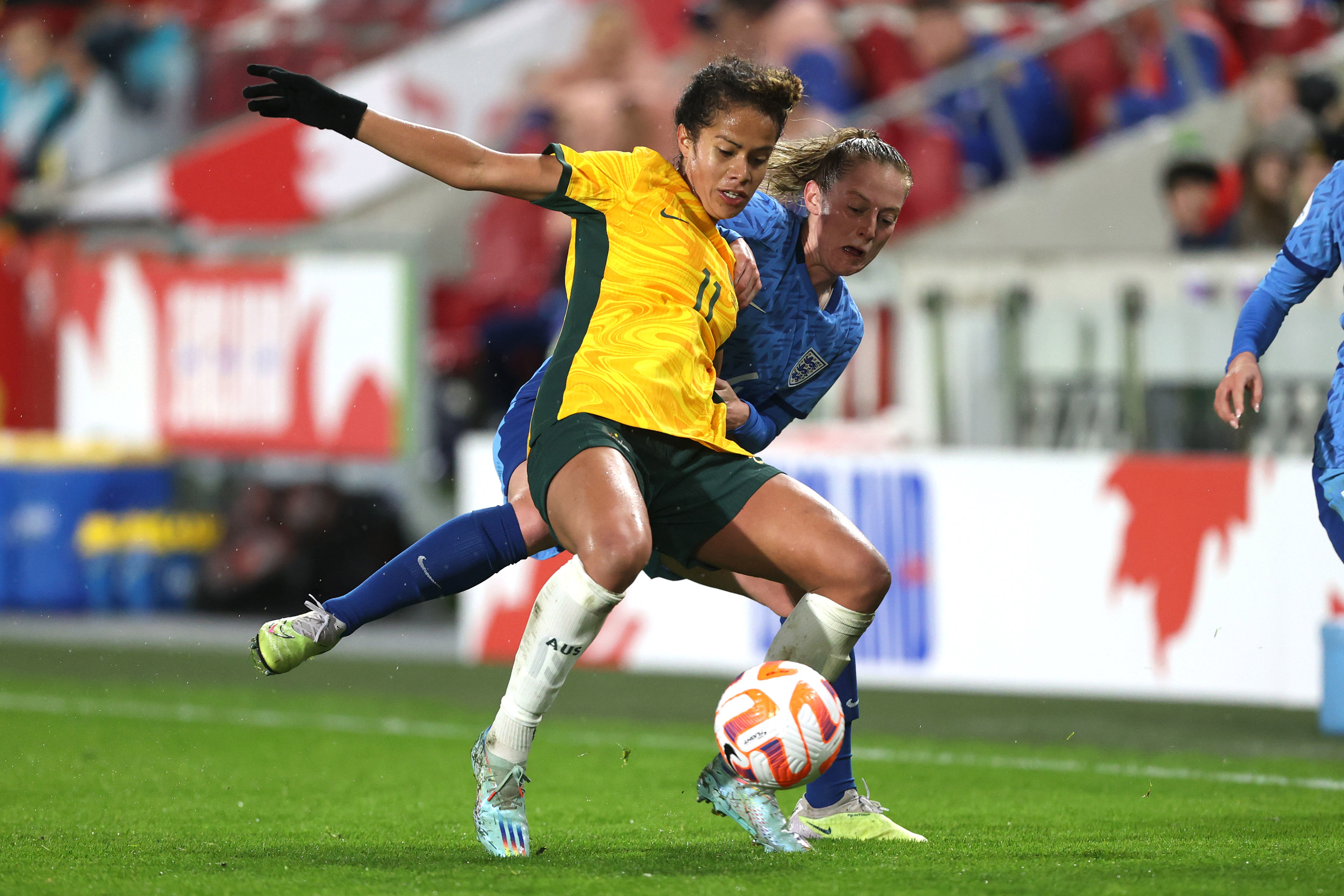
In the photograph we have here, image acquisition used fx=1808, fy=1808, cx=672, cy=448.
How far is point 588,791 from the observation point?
5516mm

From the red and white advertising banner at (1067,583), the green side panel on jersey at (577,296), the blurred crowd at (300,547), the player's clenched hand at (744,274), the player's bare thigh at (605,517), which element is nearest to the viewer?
the player's bare thigh at (605,517)

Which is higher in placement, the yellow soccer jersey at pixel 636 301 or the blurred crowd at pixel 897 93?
the blurred crowd at pixel 897 93

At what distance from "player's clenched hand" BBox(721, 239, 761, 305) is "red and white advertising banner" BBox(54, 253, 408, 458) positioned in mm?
6336

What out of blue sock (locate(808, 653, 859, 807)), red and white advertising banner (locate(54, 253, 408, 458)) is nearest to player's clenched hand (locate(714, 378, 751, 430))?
blue sock (locate(808, 653, 859, 807))

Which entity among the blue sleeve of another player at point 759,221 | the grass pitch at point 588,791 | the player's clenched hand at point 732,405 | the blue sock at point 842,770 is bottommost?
the grass pitch at point 588,791

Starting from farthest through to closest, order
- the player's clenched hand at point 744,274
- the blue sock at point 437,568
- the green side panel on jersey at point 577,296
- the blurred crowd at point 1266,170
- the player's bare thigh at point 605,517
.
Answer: the blurred crowd at point 1266,170, the blue sock at point 437,568, the player's clenched hand at point 744,274, the green side panel on jersey at point 577,296, the player's bare thigh at point 605,517

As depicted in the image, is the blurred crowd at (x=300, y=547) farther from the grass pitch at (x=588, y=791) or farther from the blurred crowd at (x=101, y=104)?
the blurred crowd at (x=101, y=104)

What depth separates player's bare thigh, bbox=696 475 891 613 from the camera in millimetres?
4012

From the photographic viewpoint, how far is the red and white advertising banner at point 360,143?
12.3 meters

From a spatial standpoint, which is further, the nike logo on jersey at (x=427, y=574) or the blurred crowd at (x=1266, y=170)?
the blurred crowd at (x=1266, y=170)

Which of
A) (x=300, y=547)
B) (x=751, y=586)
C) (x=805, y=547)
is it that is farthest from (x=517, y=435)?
(x=300, y=547)

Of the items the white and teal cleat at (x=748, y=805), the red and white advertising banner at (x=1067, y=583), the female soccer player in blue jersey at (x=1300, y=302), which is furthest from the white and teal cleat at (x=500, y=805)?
the red and white advertising banner at (x=1067, y=583)

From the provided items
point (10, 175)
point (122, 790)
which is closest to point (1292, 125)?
point (122, 790)

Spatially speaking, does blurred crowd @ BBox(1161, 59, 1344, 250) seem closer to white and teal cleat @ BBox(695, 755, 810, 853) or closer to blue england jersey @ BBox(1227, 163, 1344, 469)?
blue england jersey @ BBox(1227, 163, 1344, 469)
